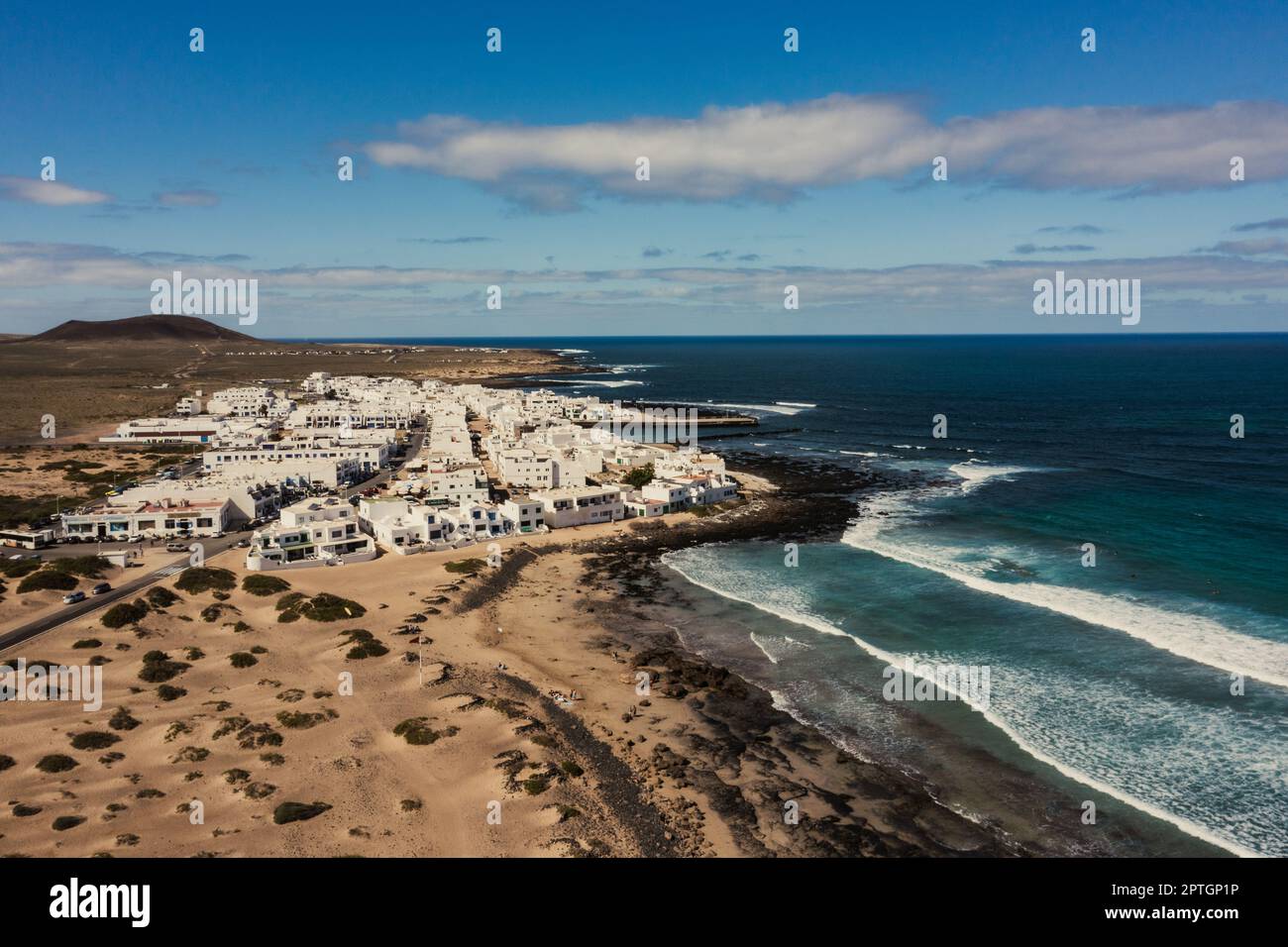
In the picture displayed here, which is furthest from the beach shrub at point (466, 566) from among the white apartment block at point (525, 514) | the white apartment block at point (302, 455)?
the white apartment block at point (302, 455)

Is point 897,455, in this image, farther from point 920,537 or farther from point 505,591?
point 505,591

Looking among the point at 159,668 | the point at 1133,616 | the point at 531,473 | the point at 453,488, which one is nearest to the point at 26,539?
the point at 159,668

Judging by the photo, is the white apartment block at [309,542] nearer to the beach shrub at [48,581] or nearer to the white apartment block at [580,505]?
the beach shrub at [48,581]

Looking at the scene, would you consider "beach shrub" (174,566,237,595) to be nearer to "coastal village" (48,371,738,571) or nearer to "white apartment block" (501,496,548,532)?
"coastal village" (48,371,738,571)

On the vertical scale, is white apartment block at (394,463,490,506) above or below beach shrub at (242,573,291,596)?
above

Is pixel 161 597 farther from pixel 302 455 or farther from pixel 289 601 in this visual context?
pixel 302 455

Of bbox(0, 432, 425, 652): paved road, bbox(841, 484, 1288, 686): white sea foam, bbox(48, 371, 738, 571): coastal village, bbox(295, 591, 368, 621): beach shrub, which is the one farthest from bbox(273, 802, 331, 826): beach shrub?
bbox(841, 484, 1288, 686): white sea foam
